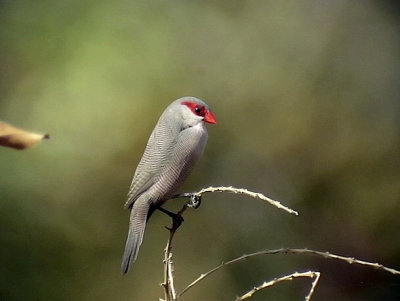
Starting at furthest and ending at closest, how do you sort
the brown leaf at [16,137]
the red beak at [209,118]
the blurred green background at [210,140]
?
the blurred green background at [210,140] → the red beak at [209,118] → the brown leaf at [16,137]

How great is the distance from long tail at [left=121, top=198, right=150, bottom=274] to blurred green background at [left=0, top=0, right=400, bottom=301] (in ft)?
5.17

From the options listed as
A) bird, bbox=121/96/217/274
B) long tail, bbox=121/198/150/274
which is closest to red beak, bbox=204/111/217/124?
bird, bbox=121/96/217/274

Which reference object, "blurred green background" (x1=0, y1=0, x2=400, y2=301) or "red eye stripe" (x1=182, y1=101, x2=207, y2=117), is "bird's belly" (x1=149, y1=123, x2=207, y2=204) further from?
"blurred green background" (x1=0, y1=0, x2=400, y2=301)

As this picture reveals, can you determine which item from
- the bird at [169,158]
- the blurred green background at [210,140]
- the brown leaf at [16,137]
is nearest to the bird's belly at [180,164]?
the bird at [169,158]

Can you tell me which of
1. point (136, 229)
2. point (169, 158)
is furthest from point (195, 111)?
point (136, 229)

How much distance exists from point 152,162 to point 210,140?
1851 mm

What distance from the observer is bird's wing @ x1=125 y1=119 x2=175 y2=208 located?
2131 mm

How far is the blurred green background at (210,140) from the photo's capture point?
12.8 feet

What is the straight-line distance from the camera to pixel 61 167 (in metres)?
3.99

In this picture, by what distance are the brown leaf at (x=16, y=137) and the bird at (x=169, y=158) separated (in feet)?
4.57

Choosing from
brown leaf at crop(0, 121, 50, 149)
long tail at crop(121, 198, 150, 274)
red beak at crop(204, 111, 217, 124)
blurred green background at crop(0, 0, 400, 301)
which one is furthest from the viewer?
blurred green background at crop(0, 0, 400, 301)

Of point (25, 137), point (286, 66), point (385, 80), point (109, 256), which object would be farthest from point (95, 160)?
point (25, 137)

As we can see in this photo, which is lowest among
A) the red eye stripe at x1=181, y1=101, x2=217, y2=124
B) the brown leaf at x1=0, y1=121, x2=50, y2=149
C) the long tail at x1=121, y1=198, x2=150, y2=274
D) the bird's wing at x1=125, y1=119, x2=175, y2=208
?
the long tail at x1=121, y1=198, x2=150, y2=274

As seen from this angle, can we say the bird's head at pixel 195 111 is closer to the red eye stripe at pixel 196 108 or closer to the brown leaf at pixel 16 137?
the red eye stripe at pixel 196 108
